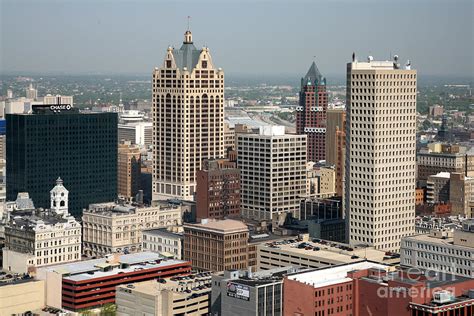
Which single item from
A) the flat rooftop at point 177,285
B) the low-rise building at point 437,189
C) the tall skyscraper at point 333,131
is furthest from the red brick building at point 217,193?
the tall skyscraper at point 333,131

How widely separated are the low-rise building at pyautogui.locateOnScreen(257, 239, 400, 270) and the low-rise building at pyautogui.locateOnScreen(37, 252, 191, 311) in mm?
6062

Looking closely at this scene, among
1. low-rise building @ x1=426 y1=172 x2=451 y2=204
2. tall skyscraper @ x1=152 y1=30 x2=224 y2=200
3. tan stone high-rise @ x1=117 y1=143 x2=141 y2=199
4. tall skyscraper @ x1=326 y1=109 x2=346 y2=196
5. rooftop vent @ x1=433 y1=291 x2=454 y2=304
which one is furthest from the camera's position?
tall skyscraper @ x1=326 y1=109 x2=346 y2=196

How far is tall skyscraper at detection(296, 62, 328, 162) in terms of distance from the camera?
13962cm

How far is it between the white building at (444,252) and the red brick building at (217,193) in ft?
82.8

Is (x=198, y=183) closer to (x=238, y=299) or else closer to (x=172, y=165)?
(x=172, y=165)

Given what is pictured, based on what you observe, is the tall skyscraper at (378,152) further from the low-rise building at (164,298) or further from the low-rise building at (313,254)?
the low-rise building at (164,298)

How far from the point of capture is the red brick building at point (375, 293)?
183ft

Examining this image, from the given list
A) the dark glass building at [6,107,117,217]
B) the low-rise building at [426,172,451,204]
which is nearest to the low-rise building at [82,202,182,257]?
the dark glass building at [6,107,117,217]

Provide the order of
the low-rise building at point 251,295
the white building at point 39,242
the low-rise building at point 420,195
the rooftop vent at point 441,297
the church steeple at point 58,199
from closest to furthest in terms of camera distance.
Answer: the rooftop vent at point 441,297 → the low-rise building at point 251,295 → the white building at point 39,242 → the church steeple at point 58,199 → the low-rise building at point 420,195

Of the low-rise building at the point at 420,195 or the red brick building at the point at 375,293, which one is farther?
the low-rise building at the point at 420,195

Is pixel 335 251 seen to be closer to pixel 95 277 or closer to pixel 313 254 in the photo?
pixel 313 254

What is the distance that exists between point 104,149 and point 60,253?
2410 centimetres

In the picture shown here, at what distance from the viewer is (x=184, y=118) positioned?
111 m

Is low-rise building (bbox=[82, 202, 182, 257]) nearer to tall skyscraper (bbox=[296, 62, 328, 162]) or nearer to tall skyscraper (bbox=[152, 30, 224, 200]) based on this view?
tall skyscraper (bbox=[152, 30, 224, 200])
